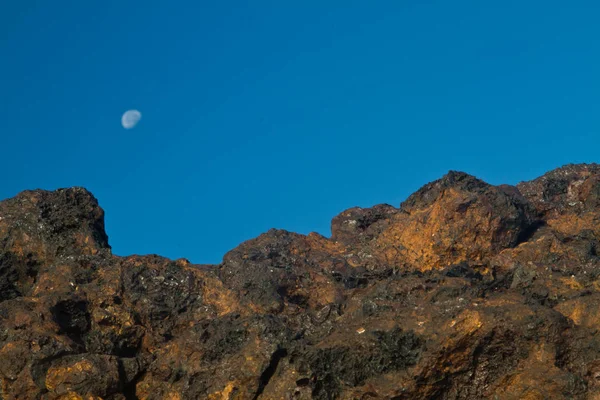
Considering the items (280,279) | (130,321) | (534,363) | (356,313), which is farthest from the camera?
(280,279)

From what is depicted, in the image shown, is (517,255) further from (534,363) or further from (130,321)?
(130,321)

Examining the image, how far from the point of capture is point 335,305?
1461 centimetres

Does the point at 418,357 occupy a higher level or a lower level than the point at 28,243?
lower

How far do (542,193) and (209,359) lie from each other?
1101 cm

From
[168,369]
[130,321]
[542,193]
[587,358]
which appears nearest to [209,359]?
[168,369]

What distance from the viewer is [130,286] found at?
15500 millimetres

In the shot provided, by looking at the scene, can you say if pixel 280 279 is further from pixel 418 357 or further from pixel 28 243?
pixel 28 243

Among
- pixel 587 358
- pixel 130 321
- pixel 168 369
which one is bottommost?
pixel 587 358

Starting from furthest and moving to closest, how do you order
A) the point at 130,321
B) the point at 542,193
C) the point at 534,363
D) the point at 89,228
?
1. the point at 542,193
2. the point at 89,228
3. the point at 130,321
4. the point at 534,363

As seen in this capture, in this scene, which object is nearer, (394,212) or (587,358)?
(587,358)

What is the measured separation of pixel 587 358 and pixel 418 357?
8.95ft

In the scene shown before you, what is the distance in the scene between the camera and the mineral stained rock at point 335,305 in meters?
12.2

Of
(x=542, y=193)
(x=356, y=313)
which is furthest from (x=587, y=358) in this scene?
(x=542, y=193)

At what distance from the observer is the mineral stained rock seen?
12.2m
